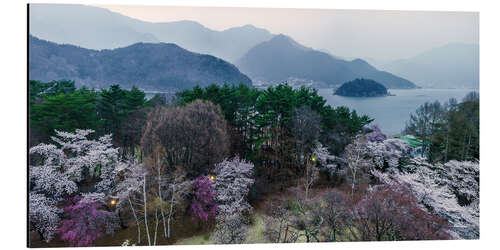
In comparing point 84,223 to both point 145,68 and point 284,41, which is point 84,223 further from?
point 284,41

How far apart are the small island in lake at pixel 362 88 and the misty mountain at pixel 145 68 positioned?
344 centimetres

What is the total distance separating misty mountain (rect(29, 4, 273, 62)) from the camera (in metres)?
4.22

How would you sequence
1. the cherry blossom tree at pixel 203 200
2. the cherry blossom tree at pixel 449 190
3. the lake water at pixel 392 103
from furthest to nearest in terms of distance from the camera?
the lake water at pixel 392 103
the cherry blossom tree at pixel 203 200
the cherry blossom tree at pixel 449 190

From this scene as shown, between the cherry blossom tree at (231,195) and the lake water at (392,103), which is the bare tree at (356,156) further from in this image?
the cherry blossom tree at (231,195)

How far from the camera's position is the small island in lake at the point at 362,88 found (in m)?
6.90

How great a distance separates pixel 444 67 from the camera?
5625 mm

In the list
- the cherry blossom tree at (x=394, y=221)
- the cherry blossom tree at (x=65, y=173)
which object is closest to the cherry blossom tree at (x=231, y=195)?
the cherry blossom tree at (x=394, y=221)

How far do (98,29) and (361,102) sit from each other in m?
7.84

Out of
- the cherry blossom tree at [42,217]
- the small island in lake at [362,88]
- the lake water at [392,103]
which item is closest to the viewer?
the cherry blossom tree at [42,217]

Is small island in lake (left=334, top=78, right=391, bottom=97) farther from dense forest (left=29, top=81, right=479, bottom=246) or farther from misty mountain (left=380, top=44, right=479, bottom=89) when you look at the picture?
dense forest (left=29, top=81, right=479, bottom=246)

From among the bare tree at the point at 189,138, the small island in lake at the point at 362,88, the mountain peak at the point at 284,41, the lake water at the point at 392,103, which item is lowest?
the bare tree at the point at 189,138

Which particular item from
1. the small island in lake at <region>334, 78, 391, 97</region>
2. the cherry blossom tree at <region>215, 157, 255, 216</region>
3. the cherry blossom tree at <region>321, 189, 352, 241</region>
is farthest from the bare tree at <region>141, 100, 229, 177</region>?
the small island in lake at <region>334, 78, 391, 97</region>

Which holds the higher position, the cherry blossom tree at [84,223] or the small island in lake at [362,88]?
the small island in lake at [362,88]

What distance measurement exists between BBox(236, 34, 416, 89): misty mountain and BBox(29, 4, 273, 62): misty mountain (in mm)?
492
